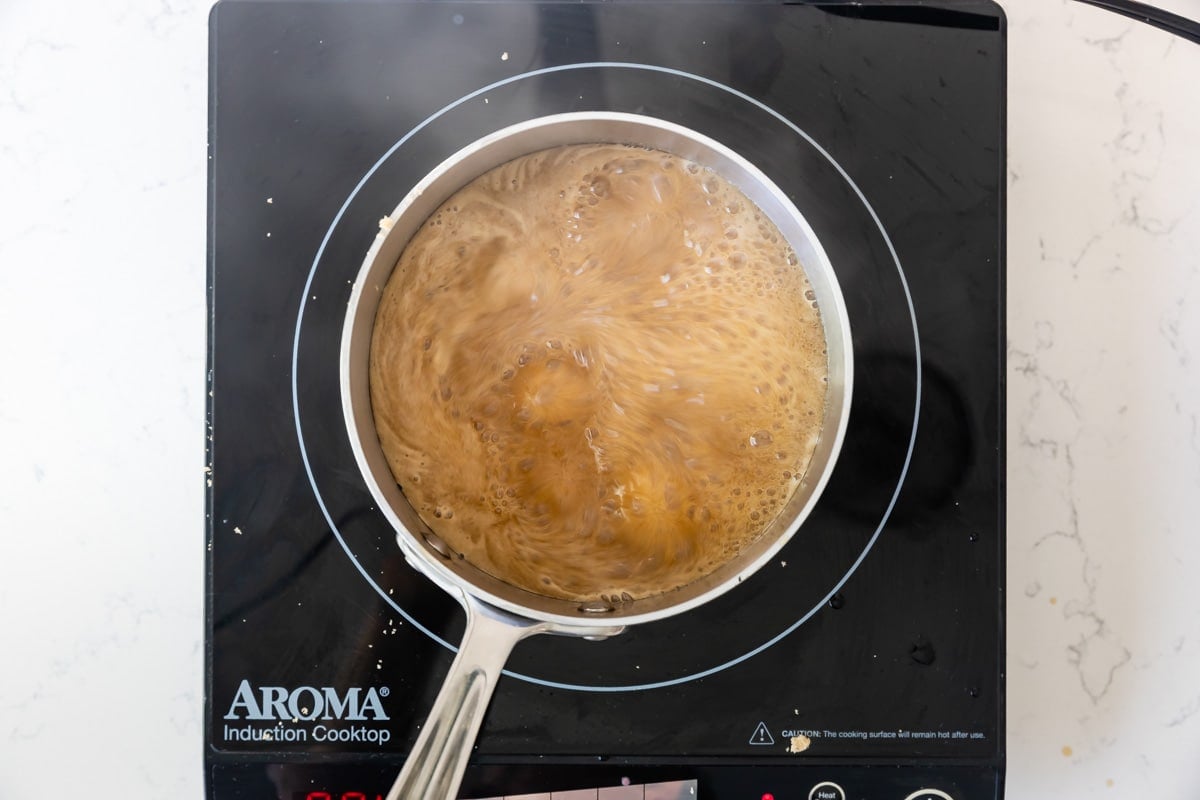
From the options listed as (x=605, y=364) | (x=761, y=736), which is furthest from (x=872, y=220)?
(x=761, y=736)

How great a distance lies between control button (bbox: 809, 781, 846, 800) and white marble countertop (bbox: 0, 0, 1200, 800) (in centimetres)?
23

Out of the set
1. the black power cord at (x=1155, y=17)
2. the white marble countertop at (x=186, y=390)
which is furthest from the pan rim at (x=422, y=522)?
the black power cord at (x=1155, y=17)

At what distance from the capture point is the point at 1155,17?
2.38 feet

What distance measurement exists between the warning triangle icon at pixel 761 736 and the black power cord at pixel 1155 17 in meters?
0.71

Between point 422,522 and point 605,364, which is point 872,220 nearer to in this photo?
point 605,364

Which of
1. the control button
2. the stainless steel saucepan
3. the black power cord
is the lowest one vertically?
the control button

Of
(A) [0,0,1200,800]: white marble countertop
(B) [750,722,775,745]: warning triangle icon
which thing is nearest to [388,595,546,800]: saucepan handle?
(B) [750,722,775,745]: warning triangle icon

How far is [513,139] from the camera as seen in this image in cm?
63

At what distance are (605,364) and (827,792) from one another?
41cm

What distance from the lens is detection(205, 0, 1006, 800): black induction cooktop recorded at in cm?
67

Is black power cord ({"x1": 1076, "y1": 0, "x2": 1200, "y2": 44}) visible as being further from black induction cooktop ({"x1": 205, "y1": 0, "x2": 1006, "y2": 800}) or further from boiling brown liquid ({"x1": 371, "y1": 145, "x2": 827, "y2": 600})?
boiling brown liquid ({"x1": 371, "y1": 145, "x2": 827, "y2": 600})

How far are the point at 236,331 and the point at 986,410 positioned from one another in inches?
25.2

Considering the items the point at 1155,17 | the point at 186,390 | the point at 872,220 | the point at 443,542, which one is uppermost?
the point at 1155,17

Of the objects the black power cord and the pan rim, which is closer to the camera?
the pan rim
